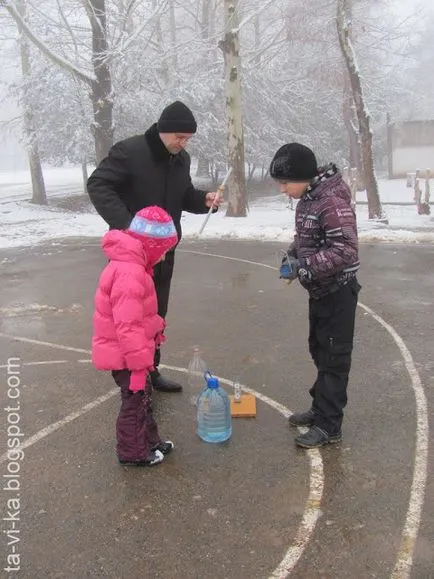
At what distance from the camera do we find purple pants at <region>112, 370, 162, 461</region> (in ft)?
12.6

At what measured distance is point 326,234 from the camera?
3.77 m

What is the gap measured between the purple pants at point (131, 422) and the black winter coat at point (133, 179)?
119 cm

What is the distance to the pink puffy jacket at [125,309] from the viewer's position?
354 centimetres

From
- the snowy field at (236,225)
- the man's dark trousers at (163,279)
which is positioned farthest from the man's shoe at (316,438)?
the snowy field at (236,225)

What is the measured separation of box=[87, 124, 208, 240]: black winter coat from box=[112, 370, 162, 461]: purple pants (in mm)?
1191

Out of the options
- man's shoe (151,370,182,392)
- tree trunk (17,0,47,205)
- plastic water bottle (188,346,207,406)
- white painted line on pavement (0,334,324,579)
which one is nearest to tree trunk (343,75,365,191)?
tree trunk (17,0,47,205)

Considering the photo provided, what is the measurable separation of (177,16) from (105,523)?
37.8 metres

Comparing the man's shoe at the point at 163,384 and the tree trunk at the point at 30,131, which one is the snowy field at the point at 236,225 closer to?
the tree trunk at the point at 30,131

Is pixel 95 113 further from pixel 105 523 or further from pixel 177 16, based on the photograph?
pixel 177 16

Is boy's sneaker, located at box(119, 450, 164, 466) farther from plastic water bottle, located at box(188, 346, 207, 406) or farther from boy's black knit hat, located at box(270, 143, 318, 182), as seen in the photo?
boy's black knit hat, located at box(270, 143, 318, 182)

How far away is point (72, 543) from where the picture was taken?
324 cm

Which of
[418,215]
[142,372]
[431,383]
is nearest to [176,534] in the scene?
[142,372]

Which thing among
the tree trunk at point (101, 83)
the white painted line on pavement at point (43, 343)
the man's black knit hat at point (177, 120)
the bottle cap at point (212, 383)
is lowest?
the white painted line on pavement at point (43, 343)

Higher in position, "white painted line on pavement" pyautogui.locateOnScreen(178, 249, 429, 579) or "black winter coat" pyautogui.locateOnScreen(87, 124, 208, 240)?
"black winter coat" pyautogui.locateOnScreen(87, 124, 208, 240)
